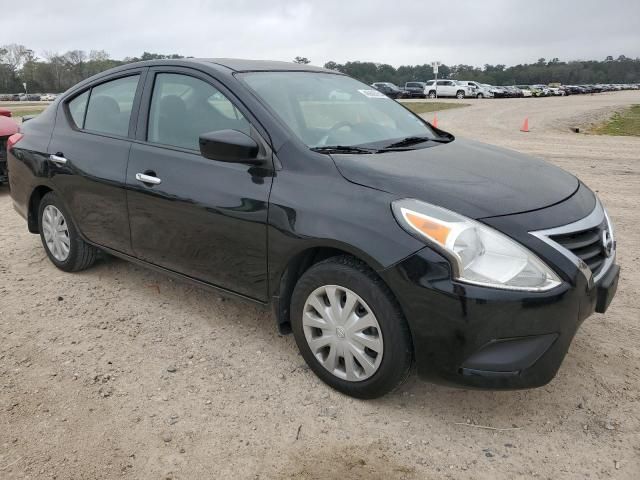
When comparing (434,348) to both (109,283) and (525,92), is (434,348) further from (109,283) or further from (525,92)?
(525,92)

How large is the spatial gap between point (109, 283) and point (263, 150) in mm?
2145

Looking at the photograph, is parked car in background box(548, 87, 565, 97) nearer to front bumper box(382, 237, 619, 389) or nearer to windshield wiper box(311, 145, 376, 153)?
windshield wiper box(311, 145, 376, 153)

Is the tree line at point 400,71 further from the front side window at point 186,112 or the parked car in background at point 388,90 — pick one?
the front side window at point 186,112

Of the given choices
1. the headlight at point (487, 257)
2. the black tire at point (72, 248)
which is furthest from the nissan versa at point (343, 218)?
the black tire at point (72, 248)

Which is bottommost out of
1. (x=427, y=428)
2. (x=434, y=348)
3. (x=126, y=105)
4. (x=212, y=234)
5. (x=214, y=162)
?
(x=427, y=428)

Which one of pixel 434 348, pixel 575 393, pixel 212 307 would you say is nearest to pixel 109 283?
pixel 212 307

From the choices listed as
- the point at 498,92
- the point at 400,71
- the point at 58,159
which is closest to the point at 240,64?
the point at 58,159

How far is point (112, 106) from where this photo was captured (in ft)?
12.9

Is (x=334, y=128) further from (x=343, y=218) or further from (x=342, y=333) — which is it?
(x=342, y=333)

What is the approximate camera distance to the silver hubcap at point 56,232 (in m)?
4.41

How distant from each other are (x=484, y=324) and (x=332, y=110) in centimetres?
169

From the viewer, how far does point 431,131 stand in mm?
3848

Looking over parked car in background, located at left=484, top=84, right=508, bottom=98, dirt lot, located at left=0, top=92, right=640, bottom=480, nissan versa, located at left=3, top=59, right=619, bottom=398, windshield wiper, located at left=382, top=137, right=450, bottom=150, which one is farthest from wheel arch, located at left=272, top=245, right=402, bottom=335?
parked car in background, located at left=484, top=84, right=508, bottom=98

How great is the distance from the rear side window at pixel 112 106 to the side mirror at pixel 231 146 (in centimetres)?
111
